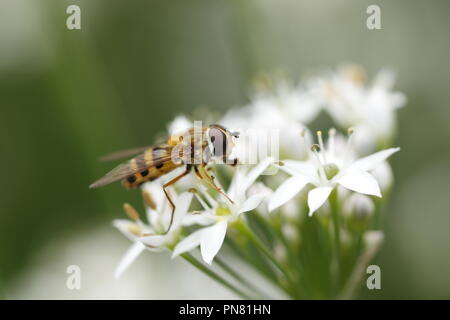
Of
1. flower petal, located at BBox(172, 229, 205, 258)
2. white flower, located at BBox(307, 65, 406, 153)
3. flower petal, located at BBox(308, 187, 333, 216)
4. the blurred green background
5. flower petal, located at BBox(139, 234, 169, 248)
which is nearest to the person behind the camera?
flower petal, located at BBox(308, 187, 333, 216)

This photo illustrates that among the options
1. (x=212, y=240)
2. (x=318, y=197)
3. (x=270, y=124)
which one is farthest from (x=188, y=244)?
(x=270, y=124)

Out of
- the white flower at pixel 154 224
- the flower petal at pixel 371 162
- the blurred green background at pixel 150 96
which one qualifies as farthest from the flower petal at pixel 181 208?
the blurred green background at pixel 150 96

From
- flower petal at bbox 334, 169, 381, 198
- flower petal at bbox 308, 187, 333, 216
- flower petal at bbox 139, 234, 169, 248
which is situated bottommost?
flower petal at bbox 139, 234, 169, 248

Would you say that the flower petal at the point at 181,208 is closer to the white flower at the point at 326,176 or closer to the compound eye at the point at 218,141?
the compound eye at the point at 218,141

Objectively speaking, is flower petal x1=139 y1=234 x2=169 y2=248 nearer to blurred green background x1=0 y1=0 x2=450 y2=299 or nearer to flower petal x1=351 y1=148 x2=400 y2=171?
flower petal x1=351 y1=148 x2=400 y2=171

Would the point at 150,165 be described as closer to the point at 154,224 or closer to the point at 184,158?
the point at 184,158

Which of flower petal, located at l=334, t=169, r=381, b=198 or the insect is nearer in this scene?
flower petal, located at l=334, t=169, r=381, b=198

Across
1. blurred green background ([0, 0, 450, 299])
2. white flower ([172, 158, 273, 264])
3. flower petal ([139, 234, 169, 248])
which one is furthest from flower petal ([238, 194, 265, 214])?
blurred green background ([0, 0, 450, 299])
